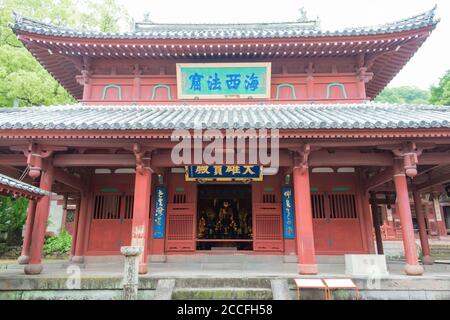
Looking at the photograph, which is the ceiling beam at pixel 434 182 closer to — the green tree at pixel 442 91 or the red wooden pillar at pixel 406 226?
the red wooden pillar at pixel 406 226

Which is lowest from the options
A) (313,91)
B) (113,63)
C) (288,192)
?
(288,192)

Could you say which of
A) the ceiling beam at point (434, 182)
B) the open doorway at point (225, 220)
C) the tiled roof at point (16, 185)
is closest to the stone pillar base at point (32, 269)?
the tiled roof at point (16, 185)

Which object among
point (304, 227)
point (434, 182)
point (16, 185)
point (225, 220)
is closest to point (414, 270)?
point (304, 227)

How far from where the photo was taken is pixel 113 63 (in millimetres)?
11664

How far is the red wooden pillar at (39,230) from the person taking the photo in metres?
7.94

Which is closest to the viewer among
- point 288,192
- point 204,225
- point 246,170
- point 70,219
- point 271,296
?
point 271,296

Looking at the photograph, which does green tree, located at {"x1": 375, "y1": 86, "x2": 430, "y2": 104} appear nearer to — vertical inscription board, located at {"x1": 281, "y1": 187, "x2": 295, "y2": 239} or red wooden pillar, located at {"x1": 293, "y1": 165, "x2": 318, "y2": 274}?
vertical inscription board, located at {"x1": 281, "y1": 187, "x2": 295, "y2": 239}

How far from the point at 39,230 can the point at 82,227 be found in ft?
9.04

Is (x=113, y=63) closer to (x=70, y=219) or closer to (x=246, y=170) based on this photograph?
(x=246, y=170)

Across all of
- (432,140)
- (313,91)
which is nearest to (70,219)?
(313,91)

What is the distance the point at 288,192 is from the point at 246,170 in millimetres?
2074

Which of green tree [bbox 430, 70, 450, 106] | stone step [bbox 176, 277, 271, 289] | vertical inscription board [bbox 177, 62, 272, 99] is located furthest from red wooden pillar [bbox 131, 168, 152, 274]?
green tree [bbox 430, 70, 450, 106]

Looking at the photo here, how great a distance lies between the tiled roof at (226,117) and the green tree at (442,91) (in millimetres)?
24107
